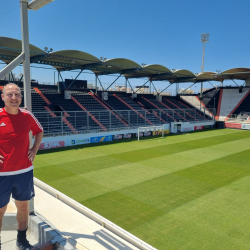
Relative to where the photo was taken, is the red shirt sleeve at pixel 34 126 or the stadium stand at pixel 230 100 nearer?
the red shirt sleeve at pixel 34 126

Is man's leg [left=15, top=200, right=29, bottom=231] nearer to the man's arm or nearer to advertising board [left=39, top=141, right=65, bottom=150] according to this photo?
the man's arm

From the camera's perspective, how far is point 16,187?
11.1ft

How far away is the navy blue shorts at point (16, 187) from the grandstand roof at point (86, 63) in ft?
53.8

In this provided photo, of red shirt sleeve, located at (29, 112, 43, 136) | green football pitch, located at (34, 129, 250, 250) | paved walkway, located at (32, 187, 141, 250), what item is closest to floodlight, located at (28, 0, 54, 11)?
red shirt sleeve, located at (29, 112, 43, 136)

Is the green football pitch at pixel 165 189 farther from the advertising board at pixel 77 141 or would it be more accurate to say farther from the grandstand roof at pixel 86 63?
the grandstand roof at pixel 86 63

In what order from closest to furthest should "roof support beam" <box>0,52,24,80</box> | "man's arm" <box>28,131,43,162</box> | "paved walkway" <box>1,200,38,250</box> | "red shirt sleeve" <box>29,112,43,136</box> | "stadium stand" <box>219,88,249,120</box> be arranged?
"man's arm" <box>28,131,43,162</box>
"red shirt sleeve" <box>29,112,43,136</box>
"paved walkway" <box>1,200,38,250</box>
"roof support beam" <box>0,52,24,80</box>
"stadium stand" <box>219,88,249,120</box>

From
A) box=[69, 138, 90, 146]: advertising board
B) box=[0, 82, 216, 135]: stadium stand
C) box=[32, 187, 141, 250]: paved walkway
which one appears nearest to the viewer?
box=[32, 187, 141, 250]: paved walkway

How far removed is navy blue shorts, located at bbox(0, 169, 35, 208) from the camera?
3232 millimetres

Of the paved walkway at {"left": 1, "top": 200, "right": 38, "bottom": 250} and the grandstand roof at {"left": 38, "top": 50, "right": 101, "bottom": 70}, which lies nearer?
the paved walkway at {"left": 1, "top": 200, "right": 38, "bottom": 250}

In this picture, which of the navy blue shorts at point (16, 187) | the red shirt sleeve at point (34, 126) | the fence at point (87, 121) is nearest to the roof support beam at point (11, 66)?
the red shirt sleeve at point (34, 126)

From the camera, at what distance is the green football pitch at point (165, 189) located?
6250 millimetres

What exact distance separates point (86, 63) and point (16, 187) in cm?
2357

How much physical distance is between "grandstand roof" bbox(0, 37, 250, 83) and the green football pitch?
28.9 ft

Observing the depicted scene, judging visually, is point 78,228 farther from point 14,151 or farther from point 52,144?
point 52,144
